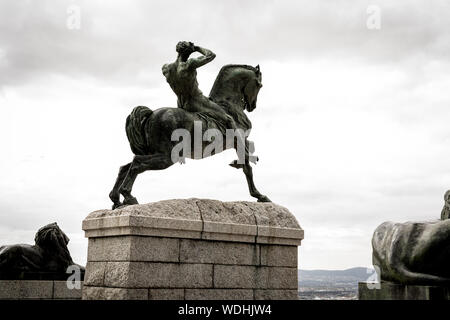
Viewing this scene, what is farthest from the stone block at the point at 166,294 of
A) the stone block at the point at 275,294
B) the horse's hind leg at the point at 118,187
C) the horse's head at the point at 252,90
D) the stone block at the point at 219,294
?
the horse's head at the point at 252,90

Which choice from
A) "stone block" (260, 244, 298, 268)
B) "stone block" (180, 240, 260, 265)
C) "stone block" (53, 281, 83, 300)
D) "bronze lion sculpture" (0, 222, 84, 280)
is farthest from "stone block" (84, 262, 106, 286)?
"bronze lion sculpture" (0, 222, 84, 280)

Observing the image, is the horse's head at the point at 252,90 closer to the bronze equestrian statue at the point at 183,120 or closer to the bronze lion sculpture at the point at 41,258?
the bronze equestrian statue at the point at 183,120

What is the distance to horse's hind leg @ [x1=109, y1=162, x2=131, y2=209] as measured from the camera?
846 centimetres

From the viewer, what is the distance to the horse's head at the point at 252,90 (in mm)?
9922

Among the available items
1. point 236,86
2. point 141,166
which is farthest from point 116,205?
point 236,86

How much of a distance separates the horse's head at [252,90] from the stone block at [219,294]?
10.3ft

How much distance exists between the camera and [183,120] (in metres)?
8.74

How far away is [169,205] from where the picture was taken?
812 cm

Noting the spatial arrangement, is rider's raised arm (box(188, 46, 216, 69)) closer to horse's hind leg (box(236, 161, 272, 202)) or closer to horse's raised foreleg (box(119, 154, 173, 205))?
horse's raised foreleg (box(119, 154, 173, 205))
